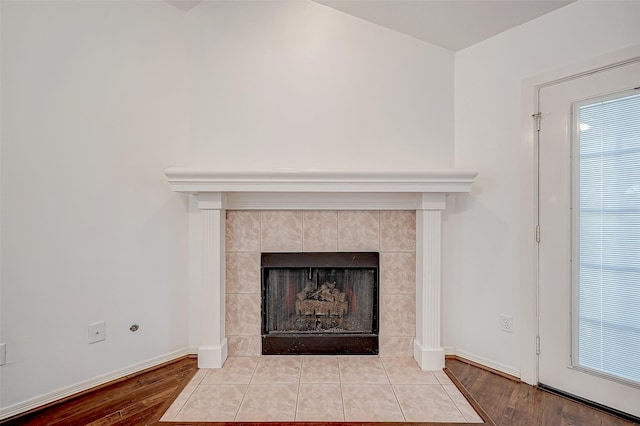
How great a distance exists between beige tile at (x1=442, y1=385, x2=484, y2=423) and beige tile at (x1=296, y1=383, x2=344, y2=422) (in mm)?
649

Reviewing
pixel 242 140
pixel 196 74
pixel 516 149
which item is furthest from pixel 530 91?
pixel 196 74

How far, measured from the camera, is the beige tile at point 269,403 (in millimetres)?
1628

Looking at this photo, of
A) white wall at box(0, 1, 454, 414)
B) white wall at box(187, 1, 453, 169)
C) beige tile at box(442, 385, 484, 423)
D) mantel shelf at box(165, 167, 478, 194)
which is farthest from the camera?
white wall at box(187, 1, 453, 169)

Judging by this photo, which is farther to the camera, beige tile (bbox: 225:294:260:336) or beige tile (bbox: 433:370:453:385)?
beige tile (bbox: 225:294:260:336)

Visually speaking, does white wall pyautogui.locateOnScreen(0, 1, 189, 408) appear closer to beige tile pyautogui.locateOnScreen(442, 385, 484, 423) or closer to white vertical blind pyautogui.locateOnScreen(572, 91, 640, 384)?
beige tile pyautogui.locateOnScreen(442, 385, 484, 423)

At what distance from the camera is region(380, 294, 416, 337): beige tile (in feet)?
7.64

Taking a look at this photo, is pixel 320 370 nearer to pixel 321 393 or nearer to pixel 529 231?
pixel 321 393

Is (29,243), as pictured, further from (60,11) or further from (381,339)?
(381,339)

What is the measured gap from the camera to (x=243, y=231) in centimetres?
234

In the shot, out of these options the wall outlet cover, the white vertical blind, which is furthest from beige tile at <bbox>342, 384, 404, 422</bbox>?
the wall outlet cover

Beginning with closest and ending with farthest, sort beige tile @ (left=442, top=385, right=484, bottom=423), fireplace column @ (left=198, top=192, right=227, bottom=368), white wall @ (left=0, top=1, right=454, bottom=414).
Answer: beige tile @ (left=442, top=385, right=484, bottom=423)
white wall @ (left=0, top=1, right=454, bottom=414)
fireplace column @ (left=198, top=192, right=227, bottom=368)

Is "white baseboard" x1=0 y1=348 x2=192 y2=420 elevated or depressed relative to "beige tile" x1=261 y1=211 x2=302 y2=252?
depressed

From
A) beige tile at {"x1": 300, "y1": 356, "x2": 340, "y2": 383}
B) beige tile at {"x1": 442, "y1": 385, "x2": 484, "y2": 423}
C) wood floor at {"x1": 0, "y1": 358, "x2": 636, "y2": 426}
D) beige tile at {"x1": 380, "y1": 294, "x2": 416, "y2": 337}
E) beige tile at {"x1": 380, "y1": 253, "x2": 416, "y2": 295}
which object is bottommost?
wood floor at {"x1": 0, "y1": 358, "x2": 636, "y2": 426}

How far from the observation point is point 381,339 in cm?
233
